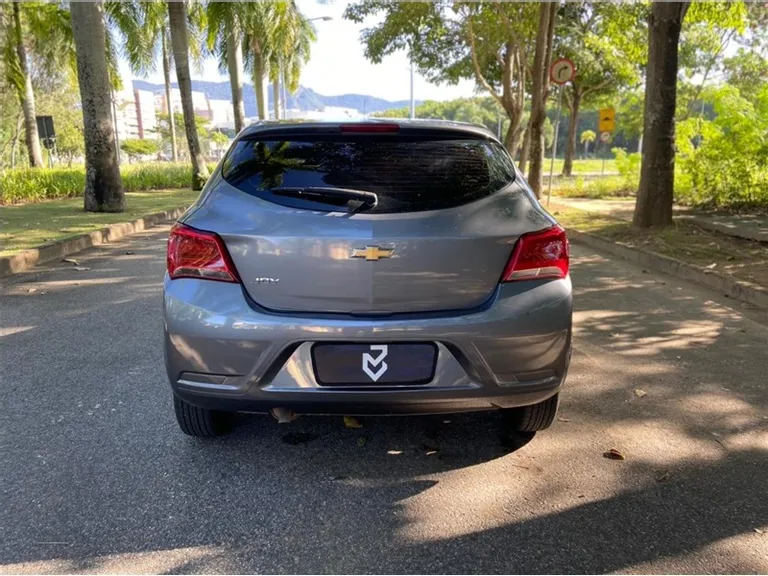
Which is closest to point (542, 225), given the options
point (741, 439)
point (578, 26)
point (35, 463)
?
point (741, 439)

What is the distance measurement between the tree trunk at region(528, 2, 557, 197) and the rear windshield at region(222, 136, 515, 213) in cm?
1201

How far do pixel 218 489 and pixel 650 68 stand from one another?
866 cm

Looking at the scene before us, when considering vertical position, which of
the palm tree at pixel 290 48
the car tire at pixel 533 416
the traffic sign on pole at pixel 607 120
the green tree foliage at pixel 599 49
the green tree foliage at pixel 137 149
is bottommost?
the car tire at pixel 533 416

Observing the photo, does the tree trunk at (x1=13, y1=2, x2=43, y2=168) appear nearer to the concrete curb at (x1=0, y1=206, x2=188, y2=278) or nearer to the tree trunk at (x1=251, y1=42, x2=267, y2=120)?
the tree trunk at (x1=251, y1=42, x2=267, y2=120)

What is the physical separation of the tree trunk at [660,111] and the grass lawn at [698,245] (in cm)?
43

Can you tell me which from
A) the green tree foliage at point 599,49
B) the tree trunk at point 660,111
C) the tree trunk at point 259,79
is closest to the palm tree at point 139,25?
the tree trunk at point 259,79

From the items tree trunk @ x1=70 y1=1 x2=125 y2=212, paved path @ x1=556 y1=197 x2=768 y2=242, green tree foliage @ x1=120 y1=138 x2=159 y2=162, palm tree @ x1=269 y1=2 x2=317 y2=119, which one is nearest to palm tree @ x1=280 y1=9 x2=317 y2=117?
palm tree @ x1=269 y1=2 x2=317 y2=119

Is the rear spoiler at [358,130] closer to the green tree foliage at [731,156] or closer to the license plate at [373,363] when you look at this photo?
the license plate at [373,363]

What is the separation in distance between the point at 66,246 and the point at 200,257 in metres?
6.65

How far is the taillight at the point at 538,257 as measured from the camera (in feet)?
8.05

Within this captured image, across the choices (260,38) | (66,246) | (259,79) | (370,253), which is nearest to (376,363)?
(370,253)

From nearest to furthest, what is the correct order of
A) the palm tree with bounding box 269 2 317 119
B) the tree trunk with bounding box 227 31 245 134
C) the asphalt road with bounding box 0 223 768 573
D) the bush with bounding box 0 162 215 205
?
the asphalt road with bounding box 0 223 768 573, the bush with bounding box 0 162 215 205, the tree trunk with bounding box 227 31 245 134, the palm tree with bounding box 269 2 317 119

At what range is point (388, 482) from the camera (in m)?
2.58

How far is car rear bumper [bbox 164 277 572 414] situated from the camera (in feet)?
7.61
